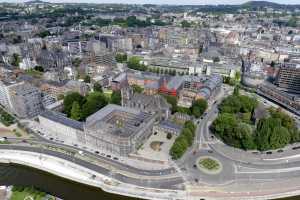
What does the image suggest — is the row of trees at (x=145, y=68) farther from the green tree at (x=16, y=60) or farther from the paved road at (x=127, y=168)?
the paved road at (x=127, y=168)

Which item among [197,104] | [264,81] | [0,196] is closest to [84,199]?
[0,196]

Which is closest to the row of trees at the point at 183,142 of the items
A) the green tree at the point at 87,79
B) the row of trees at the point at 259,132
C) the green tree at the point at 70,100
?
the row of trees at the point at 259,132

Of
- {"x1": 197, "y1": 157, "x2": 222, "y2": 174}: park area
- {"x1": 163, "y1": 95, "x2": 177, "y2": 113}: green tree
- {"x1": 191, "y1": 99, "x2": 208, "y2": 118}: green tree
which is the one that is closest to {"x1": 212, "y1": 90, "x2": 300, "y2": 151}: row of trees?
{"x1": 191, "y1": 99, "x2": 208, "y2": 118}: green tree

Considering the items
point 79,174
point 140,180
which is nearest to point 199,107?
point 140,180

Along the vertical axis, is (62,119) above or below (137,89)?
below

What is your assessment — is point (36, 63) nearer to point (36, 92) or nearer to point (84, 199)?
point (36, 92)

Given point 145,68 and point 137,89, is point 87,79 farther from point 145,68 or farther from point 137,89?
point 145,68
